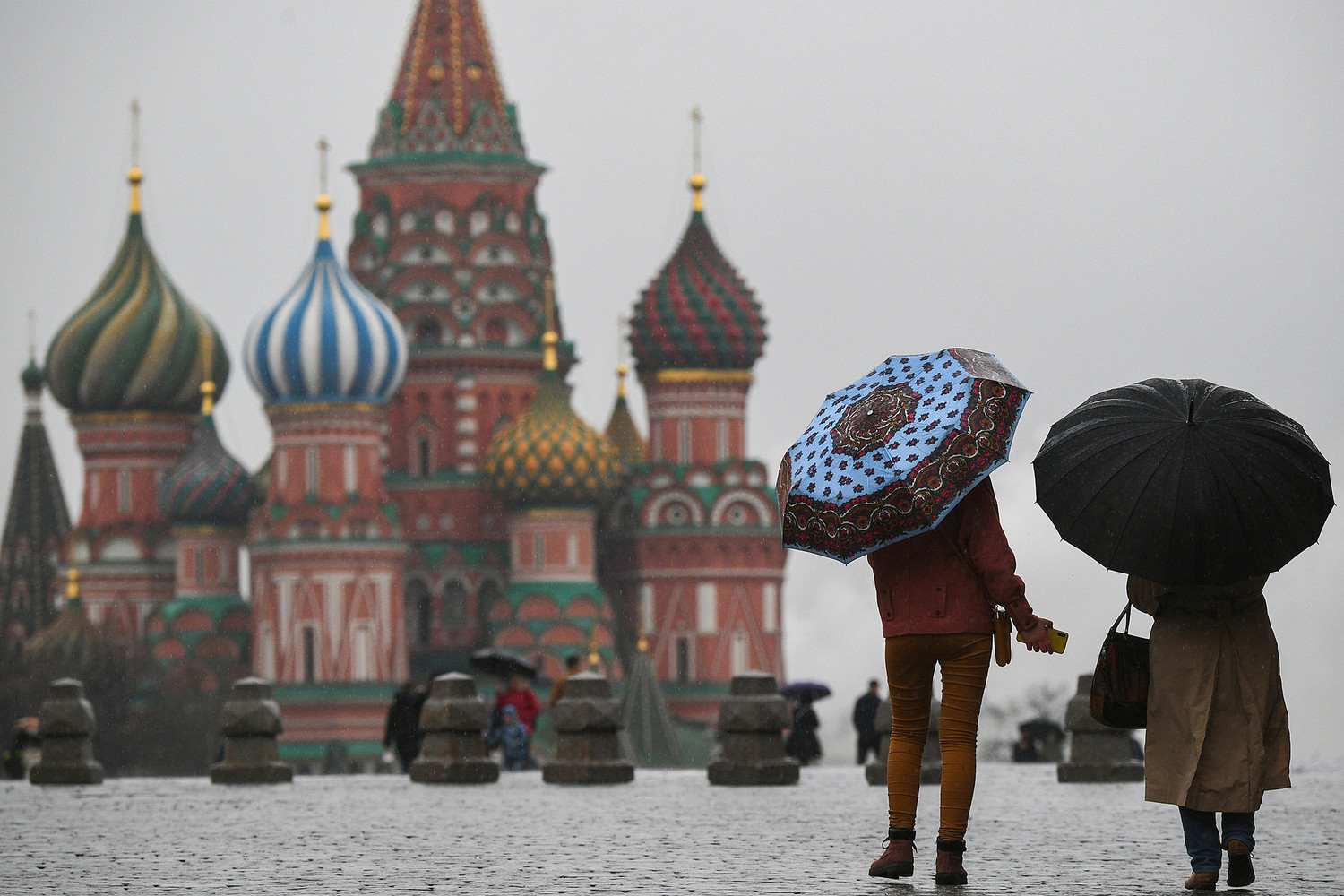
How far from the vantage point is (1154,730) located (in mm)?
10250

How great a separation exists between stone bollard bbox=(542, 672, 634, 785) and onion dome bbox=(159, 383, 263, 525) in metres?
53.5

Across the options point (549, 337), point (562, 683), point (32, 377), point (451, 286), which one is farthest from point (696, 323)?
point (562, 683)

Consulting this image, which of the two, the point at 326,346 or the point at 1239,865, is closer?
the point at 1239,865

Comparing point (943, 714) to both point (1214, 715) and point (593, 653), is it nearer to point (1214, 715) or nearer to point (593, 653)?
point (1214, 715)

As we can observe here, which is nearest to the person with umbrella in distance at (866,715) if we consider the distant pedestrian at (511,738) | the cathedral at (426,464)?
the distant pedestrian at (511,738)

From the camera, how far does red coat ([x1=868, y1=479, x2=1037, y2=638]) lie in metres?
10.2

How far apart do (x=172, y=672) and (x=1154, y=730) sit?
61.9m

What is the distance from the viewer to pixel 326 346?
69.6 meters

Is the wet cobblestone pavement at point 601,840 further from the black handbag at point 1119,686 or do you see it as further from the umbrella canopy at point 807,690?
the umbrella canopy at point 807,690

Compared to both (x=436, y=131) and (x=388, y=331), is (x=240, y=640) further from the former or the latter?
(x=436, y=131)

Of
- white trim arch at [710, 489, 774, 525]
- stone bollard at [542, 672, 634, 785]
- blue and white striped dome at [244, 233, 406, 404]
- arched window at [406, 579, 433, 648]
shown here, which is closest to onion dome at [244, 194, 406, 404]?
blue and white striped dome at [244, 233, 406, 404]

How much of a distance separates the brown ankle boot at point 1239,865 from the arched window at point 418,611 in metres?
62.4

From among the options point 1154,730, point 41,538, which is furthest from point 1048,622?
point 41,538

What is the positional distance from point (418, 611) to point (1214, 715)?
206ft
